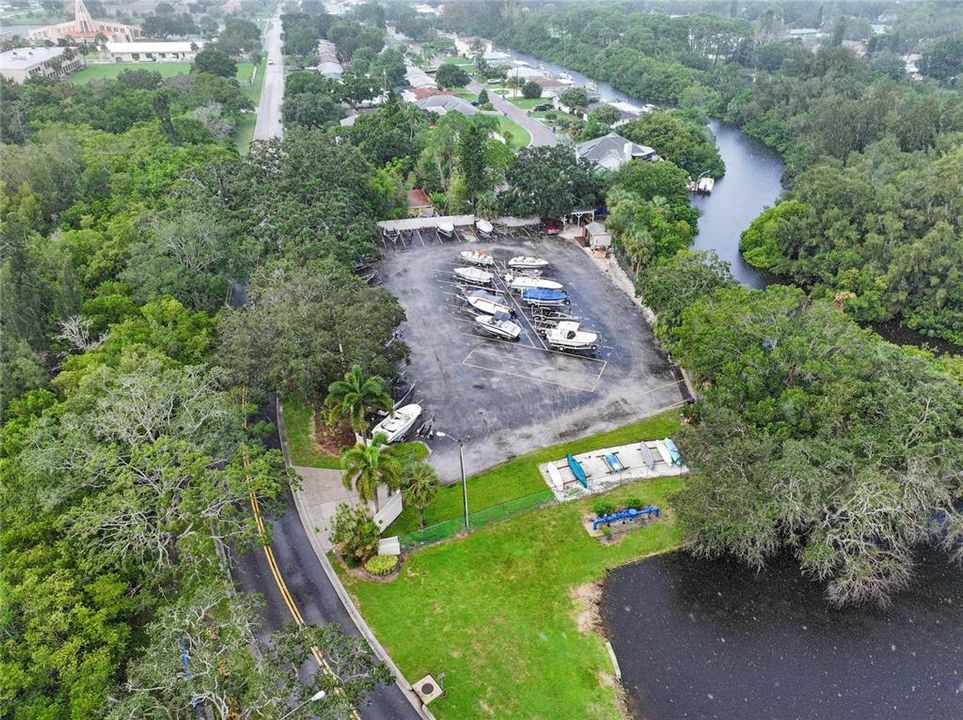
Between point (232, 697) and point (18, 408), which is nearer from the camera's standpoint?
point (232, 697)

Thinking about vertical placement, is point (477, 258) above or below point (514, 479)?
above

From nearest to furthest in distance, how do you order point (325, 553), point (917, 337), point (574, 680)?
point (574, 680) < point (325, 553) < point (917, 337)

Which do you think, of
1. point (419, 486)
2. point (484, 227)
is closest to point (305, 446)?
point (419, 486)

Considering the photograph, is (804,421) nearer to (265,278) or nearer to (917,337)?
(917,337)

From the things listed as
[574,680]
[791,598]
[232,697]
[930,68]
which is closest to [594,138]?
[791,598]

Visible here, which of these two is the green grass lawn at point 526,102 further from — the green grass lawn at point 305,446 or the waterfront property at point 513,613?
the waterfront property at point 513,613

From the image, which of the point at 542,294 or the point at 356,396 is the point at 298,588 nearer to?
the point at 356,396
